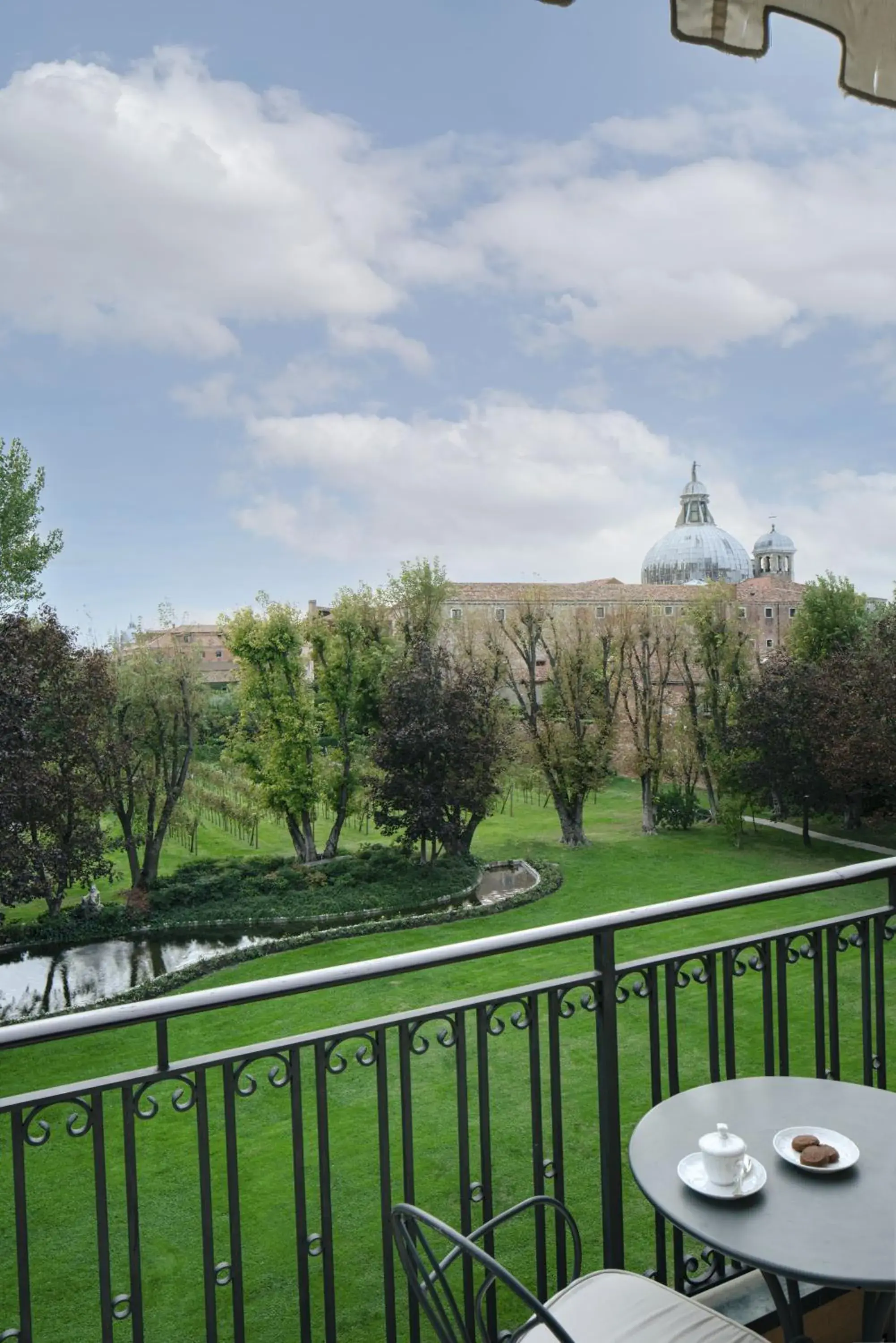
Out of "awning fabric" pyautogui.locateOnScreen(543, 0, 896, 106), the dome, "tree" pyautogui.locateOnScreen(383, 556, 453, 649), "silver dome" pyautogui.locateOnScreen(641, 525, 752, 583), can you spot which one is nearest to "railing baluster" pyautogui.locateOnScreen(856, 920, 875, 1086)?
"awning fabric" pyautogui.locateOnScreen(543, 0, 896, 106)

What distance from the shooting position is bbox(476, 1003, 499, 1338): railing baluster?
1797 mm

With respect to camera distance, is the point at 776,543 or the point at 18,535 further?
the point at 776,543

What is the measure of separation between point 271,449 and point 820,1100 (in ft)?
149

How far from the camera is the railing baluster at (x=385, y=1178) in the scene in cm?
174

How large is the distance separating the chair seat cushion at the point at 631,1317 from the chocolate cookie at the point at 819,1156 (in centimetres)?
26

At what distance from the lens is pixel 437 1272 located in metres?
1.31

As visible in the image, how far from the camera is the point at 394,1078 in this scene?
9164mm

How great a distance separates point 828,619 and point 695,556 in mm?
26955

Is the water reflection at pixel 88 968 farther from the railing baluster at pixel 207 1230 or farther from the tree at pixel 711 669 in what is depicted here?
the railing baluster at pixel 207 1230

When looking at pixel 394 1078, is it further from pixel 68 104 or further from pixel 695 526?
pixel 695 526

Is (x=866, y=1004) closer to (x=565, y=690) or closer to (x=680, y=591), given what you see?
(x=565, y=690)

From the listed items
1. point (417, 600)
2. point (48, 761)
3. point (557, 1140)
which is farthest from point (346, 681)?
point (557, 1140)

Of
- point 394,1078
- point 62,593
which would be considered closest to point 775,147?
point 62,593

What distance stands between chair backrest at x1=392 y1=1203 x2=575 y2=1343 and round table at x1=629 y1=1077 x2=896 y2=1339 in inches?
12.4
